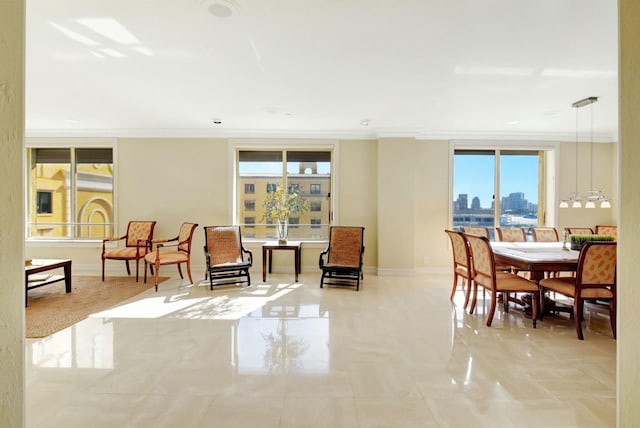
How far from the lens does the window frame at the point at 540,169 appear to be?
5.84 m

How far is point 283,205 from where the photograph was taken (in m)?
5.58

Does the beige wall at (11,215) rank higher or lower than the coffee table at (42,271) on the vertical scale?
higher

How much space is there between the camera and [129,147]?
5.89m

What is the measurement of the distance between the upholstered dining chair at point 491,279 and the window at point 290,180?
9.84 ft

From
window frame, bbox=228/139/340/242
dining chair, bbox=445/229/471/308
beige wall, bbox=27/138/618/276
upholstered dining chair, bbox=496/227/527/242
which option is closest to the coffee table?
beige wall, bbox=27/138/618/276

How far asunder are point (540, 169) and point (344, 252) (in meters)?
4.27

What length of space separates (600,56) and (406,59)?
178cm

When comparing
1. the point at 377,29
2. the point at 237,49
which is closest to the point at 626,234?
the point at 377,29

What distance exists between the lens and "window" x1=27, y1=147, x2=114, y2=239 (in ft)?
19.7

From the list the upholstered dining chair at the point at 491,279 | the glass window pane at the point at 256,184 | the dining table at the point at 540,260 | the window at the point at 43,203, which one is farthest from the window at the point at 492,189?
the window at the point at 43,203

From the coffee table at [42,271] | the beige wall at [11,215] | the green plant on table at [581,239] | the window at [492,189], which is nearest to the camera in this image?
the beige wall at [11,215]

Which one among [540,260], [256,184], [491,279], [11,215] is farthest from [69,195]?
[540,260]

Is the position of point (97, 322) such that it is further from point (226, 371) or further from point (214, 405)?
point (214, 405)

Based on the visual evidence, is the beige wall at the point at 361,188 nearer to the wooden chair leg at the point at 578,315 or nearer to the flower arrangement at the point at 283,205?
the flower arrangement at the point at 283,205
